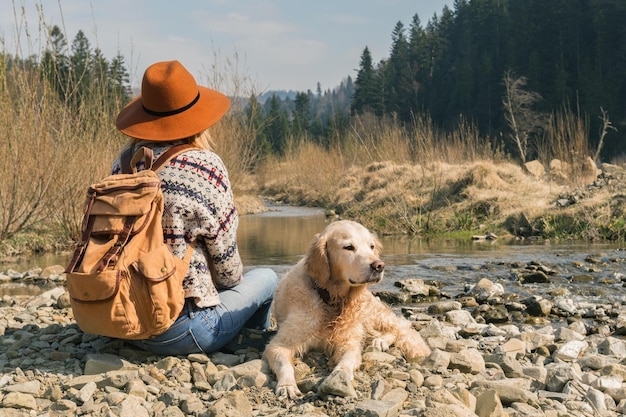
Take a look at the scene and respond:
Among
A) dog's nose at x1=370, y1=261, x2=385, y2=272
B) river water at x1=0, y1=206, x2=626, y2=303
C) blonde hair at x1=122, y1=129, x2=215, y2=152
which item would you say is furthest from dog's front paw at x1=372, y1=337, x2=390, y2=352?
river water at x1=0, y1=206, x2=626, y2=303

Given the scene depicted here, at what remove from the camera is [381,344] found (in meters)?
4.32

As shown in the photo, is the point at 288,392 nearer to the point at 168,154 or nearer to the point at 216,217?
the point at 216,217

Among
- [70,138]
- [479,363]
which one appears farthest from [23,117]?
[479,363]

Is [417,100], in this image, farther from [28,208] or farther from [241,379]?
[241,379]

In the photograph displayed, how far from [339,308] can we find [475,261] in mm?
6711

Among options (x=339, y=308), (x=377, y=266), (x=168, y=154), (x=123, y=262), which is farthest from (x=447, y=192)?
(x=123, y=262)

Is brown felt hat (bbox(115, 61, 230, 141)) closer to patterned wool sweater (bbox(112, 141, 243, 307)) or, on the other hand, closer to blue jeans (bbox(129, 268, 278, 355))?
patterned wool sweater (bbox(112, 141, 243, 307))

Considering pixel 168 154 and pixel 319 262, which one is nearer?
pixel 168 154

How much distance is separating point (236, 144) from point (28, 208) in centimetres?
753

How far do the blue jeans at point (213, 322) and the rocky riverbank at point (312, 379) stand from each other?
0.26 feet

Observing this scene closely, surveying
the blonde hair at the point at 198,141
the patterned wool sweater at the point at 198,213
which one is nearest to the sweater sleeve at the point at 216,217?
the patterned wool sweater at the point at 198,213

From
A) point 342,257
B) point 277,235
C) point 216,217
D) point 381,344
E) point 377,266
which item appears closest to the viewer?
point 216,217

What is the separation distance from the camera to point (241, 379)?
3660 mm

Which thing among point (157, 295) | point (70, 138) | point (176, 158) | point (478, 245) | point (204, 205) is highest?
point (70, 138)
